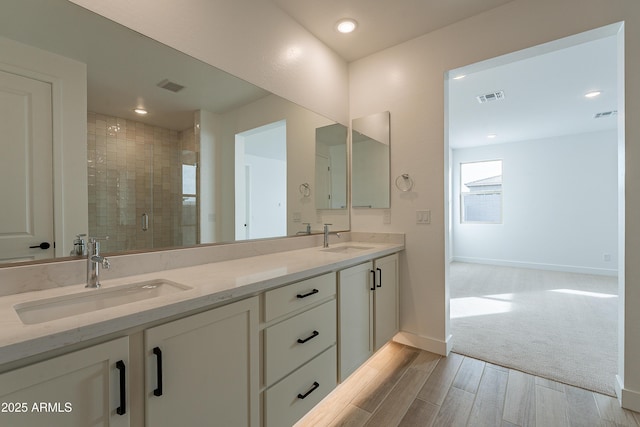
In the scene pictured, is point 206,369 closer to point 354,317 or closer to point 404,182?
point 354,317

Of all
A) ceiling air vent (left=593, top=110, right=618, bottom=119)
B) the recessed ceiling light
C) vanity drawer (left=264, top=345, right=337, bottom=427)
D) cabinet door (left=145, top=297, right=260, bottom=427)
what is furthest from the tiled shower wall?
ceiling air vent (left=593, top=110, right=618, bottom=119)

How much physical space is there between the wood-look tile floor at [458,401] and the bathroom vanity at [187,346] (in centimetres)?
22

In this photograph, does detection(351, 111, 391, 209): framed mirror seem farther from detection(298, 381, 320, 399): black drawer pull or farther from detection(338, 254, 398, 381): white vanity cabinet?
detection(298, 381, 320, 399): black drawer pull

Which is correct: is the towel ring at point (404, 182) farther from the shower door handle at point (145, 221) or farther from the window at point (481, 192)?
the window at point (481, 192)

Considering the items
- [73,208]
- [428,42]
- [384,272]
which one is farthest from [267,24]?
[384,272]

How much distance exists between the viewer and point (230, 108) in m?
1.72

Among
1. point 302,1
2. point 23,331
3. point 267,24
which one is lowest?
point 23,331

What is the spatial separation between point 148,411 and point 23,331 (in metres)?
0.40

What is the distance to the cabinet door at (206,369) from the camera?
0.84 m

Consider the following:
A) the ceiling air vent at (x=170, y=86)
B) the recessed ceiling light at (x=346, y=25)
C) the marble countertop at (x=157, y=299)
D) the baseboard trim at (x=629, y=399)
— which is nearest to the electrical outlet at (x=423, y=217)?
the marble countertop at (x=157, y=299)

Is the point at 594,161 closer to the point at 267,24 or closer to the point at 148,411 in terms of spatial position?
the point at 267,24

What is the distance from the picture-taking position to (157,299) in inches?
34.5

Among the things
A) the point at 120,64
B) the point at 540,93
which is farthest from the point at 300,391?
the point at 540,93

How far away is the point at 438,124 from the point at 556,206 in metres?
4.80
